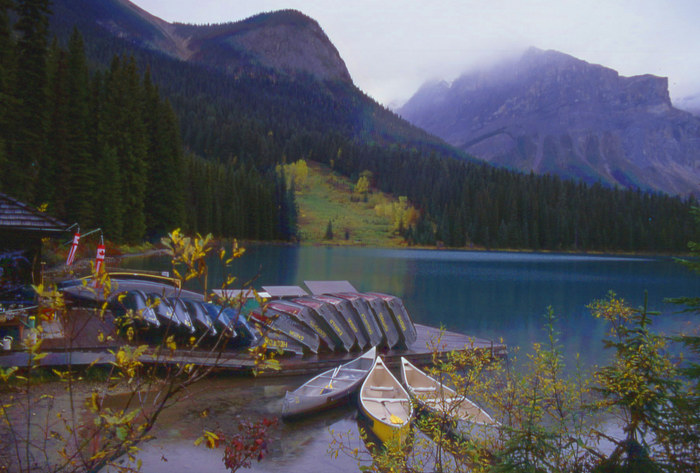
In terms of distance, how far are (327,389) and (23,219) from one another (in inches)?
382

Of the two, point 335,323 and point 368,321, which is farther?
point 368,321

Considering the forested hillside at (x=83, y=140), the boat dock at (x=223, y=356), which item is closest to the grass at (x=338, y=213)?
the forested hillside at (x=83, y=140)

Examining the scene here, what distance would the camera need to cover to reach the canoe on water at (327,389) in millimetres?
12867

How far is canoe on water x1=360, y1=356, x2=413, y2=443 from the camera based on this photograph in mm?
10961

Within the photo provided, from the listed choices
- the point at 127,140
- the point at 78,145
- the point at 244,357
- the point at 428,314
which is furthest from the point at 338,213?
the point at 244,357

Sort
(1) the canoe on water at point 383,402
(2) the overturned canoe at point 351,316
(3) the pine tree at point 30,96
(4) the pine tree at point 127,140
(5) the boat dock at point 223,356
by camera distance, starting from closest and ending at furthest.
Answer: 1. (1) the canoe on water at point 383,402
2. (5) the boat dock at point 223,356
3. (2) the overturned canoe at point 351,316
4. (3) the pine tree at point 30,96
5. (4) the pine tree at point 127,140

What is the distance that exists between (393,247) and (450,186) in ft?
125

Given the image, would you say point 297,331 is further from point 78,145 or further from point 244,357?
point 78,145

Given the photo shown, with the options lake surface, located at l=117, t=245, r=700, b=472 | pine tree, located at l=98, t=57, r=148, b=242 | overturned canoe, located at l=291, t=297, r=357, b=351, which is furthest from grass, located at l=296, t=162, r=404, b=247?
overturned canoe, located at l=291, t=297, r=357, b=351

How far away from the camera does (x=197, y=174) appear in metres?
82.7

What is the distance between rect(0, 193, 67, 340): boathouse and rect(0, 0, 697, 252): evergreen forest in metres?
16.6

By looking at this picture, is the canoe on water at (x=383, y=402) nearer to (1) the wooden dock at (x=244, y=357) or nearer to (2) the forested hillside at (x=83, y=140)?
(1) the wooden dock at (x=244, y=357)

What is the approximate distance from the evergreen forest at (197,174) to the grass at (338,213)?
558 cm

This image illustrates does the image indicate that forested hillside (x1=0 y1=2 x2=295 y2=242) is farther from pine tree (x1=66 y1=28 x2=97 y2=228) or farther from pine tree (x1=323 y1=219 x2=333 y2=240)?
pine tree (x1=323 y1=219 x2=333 y2=240)
